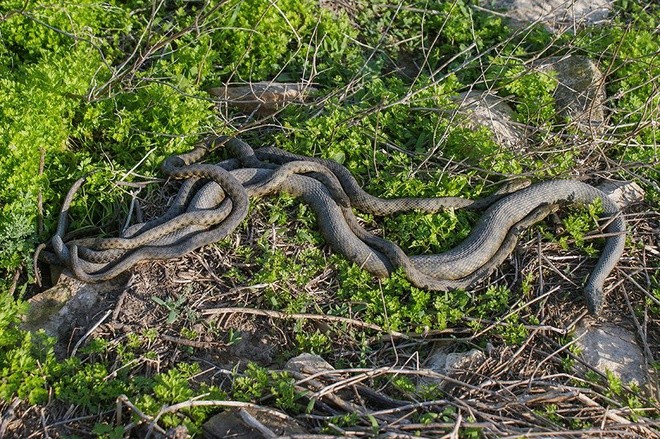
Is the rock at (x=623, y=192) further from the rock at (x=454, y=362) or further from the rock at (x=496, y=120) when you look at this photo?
the rock at (x=454, y=362)

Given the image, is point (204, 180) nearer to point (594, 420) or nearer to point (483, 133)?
point (483, 133)

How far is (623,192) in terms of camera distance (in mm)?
7066

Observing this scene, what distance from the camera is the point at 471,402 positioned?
4.88m

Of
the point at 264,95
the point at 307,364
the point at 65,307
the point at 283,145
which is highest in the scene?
the point at 264,95

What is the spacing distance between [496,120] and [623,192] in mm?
1585

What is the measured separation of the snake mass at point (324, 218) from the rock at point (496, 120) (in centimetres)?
74

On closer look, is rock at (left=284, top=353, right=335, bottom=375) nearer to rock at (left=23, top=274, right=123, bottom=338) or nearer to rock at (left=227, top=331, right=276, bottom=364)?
rock at (left=227, top=331, right=276, bottom=364)

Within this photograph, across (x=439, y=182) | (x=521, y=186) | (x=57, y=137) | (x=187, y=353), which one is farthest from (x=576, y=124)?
(x=57, y=137)

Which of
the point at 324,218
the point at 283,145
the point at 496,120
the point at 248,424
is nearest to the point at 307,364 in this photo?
the point at 248,424

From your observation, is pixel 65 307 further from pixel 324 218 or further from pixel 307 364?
pixel 324 218

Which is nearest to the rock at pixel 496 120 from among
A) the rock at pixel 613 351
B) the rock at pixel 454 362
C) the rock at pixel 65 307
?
the rock at pixel 613 351

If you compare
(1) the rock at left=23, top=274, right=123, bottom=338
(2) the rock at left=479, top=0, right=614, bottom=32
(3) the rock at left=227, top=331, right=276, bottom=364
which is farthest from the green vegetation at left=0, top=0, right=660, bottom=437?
(2) the rock at left=479, top=0, right=614, bottom=32

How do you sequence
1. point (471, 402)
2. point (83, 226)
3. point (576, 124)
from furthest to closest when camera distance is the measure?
1. point (576, 124)
2. point (83, 226)
3. point (471, 402)

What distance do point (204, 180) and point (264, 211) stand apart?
2.24 feet
